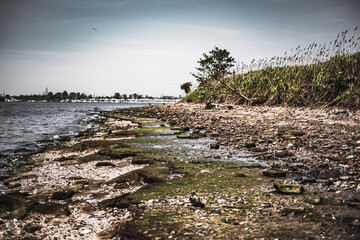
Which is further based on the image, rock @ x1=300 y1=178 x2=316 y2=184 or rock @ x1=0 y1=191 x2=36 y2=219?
rock @ x1=300 y1=178 x2=316 y2=184

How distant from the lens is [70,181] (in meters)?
5.30

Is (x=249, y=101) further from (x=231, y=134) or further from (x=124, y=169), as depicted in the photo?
(x=124, y=169)

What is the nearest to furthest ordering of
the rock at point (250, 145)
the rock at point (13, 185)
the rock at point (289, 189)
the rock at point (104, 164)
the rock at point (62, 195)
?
the rock at point (289, 189)
the rock at point (62, 195)
the rock at point (13, 185)
the rock at point (104, 164)
the rock at point (250, 145)

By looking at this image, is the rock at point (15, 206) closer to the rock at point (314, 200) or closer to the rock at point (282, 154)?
the rock at point (314, 200)

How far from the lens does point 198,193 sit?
3.88 meters

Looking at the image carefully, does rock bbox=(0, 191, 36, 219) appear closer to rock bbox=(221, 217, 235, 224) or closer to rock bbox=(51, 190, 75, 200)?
rock bbox=(51, 190, 75, 200)

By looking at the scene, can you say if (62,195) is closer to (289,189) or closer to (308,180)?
(289,189)

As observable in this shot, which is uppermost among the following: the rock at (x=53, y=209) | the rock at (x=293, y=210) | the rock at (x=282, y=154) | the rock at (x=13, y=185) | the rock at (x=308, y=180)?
the rock at (x=282, y=154)

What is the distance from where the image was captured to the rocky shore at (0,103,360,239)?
2.76 meters

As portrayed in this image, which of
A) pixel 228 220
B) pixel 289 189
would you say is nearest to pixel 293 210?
pixel 289 189

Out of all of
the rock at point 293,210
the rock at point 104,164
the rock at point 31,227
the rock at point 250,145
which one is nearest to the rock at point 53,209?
the rock at point 31,227

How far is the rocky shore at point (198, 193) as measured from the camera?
276 cm

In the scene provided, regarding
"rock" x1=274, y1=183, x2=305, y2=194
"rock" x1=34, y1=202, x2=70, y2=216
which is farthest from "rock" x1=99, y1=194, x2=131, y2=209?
"rock" x1=274, y1=183, x2=305, y2=194

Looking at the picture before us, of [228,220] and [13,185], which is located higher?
[228,220]
